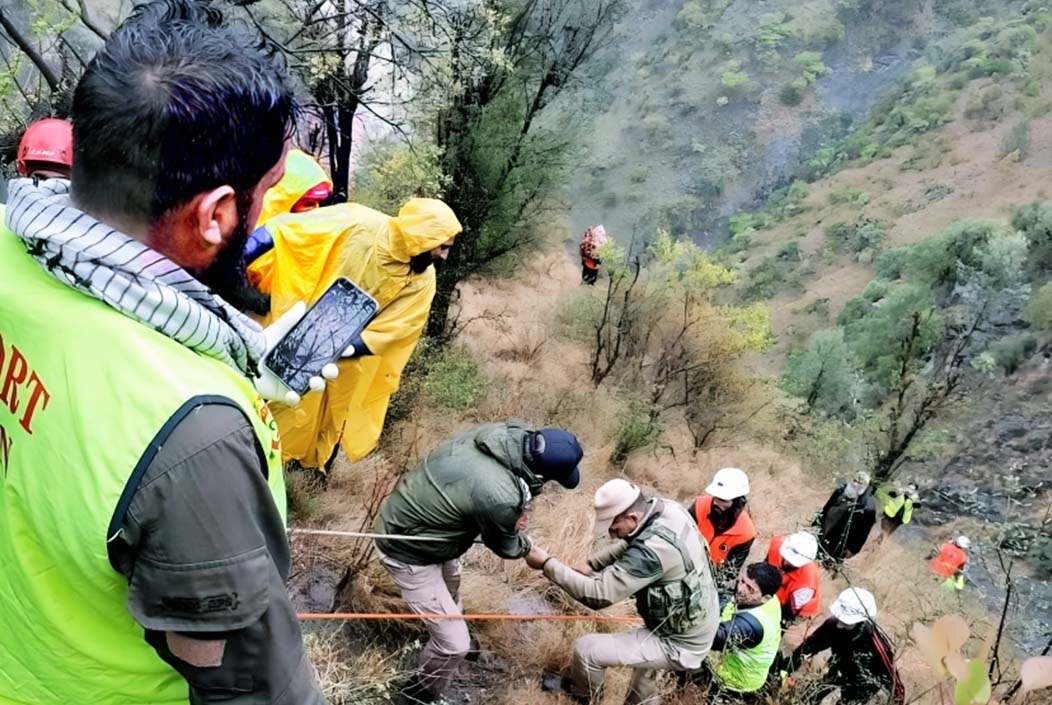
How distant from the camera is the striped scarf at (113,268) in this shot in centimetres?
87

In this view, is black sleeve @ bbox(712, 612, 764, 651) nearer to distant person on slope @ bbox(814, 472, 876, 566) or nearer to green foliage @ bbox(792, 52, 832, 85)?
distant person on slope @ bbox(814, 472, 876, 566)

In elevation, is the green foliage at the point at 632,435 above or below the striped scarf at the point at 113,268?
below

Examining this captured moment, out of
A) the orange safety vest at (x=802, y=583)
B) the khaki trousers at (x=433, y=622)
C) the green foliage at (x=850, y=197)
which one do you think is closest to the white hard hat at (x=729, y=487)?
the orange safety vest at (x=802, y=583)

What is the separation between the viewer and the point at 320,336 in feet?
8.20

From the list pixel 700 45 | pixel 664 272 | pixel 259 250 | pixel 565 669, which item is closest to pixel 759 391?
pixel 664 272

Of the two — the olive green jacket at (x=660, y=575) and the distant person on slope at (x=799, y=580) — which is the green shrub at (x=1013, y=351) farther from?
the olive green jacket at (x=660, y=575)

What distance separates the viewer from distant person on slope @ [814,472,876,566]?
710 centimetres

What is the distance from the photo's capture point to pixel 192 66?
90 cm

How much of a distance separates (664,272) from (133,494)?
14397 mm

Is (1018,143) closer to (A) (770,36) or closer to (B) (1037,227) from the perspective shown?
(B) (1037,227)

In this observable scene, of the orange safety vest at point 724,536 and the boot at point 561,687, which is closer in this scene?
the boot at point 561,687

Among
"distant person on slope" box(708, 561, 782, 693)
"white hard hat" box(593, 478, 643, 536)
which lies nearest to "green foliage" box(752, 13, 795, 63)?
"distant person on slope" box(708, 561, 782, 693)

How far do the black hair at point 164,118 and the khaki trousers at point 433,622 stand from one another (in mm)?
2904

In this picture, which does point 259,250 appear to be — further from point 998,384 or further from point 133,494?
point 998,384
